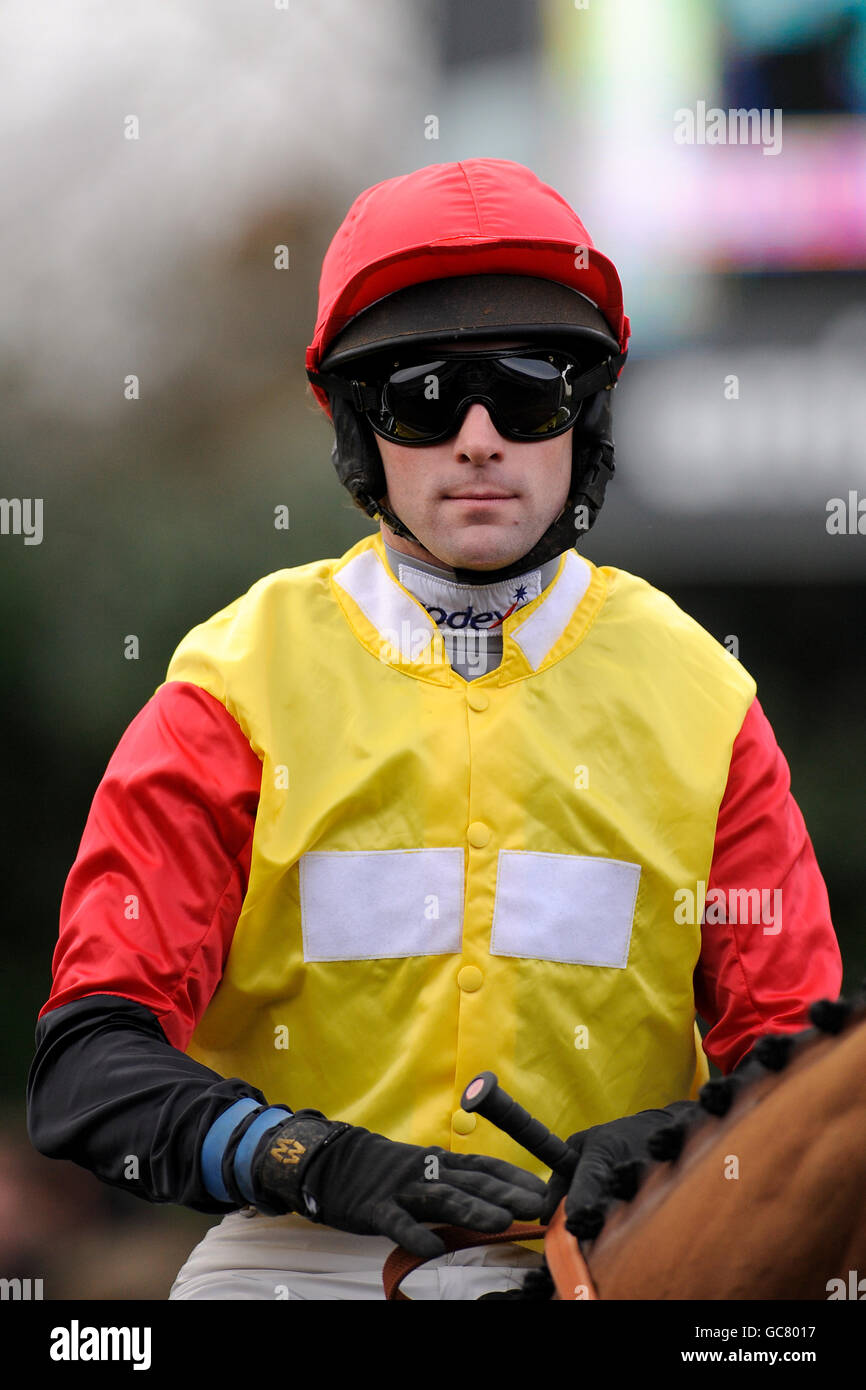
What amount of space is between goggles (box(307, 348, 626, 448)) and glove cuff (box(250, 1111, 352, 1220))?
34.4 inches

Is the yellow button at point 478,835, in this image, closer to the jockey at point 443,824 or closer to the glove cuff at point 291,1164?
the jockey at point 443,824

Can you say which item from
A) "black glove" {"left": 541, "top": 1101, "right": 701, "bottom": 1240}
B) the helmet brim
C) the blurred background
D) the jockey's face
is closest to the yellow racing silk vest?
the jockey's face

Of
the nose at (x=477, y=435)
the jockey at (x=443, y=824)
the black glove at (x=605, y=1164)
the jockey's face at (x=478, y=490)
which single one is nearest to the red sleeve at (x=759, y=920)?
the jockey at (x=443, y=824)

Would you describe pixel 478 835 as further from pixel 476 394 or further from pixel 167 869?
pixel 476 394

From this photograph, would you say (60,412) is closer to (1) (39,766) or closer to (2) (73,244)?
(2) (73,244)

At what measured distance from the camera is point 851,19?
4180 mm

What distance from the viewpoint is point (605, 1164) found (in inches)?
59.5

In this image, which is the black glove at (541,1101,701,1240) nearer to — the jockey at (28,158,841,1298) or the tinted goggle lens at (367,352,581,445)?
the jockey at (28,158,841,1298)

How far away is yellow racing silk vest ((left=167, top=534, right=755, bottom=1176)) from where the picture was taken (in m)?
1.87

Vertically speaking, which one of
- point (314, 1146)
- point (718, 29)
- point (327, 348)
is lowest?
point (314, 1146)

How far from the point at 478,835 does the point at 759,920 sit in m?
0.41

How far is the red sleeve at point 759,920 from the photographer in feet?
6.42

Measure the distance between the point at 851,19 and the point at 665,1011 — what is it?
3345 millimetres

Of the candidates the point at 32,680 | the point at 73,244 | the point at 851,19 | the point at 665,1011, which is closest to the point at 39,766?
the point at 32,680
